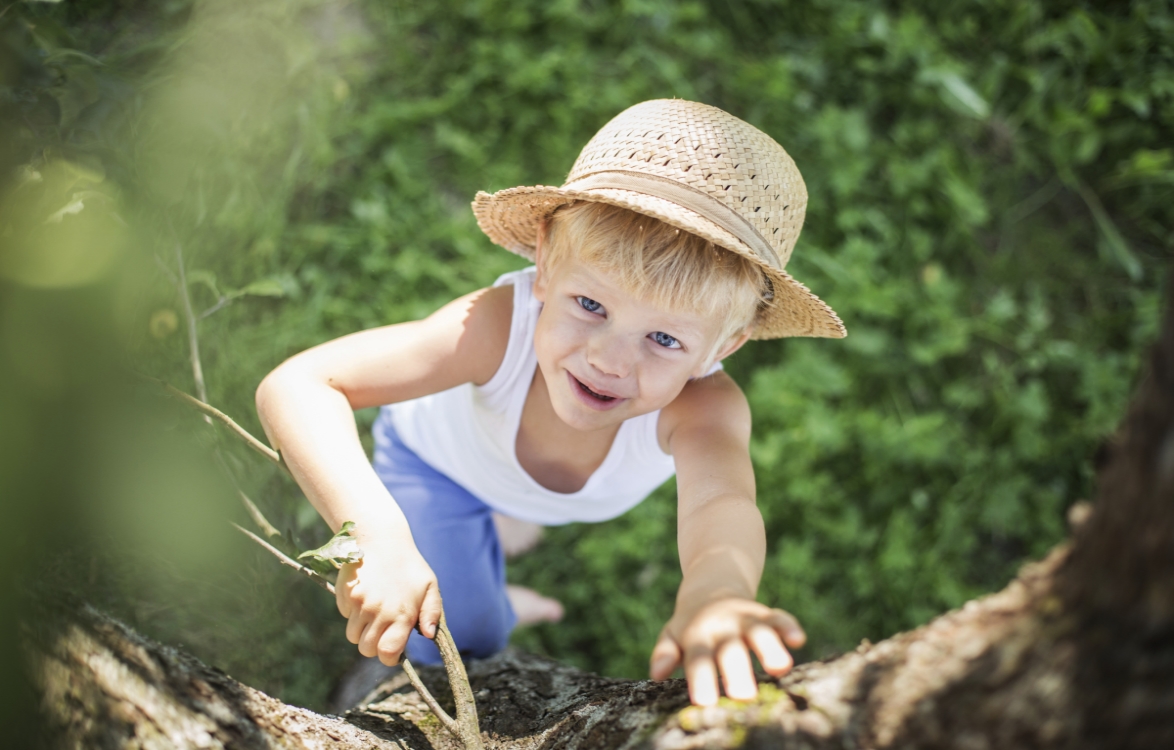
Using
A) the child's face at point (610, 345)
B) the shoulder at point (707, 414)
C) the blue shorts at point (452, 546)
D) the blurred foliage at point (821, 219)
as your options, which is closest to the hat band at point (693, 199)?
the child's face at point (610, 345)

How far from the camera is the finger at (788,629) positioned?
1.07 metres

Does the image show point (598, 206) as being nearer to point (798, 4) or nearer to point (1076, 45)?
point (798, 4)

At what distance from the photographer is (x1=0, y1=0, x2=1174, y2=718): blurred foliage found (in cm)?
297

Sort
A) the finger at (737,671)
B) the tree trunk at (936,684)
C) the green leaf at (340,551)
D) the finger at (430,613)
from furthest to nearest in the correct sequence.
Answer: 1. the finger at (430,613)
2. the green leaf at (340,551)
3. the finger at (737,671)
4. the tree trunk at (936,684)

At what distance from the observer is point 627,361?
63.1 inches

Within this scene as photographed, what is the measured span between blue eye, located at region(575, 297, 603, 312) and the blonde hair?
90 mm

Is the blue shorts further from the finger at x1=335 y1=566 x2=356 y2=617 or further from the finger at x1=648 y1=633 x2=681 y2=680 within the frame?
the finger at x1=648 y1=633 x2=681 y2=680

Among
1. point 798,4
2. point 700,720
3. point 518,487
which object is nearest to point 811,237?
point 798,4

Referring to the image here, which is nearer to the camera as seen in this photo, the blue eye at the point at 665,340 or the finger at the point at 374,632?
the finger at the point at 374,632

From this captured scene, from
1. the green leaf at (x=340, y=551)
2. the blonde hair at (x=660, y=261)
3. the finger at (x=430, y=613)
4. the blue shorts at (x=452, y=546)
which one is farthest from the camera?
the blue shorts at (x=452, y=546)

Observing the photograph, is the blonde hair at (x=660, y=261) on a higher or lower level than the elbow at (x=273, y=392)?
higher

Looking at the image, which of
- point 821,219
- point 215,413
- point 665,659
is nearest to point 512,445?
point 215,413

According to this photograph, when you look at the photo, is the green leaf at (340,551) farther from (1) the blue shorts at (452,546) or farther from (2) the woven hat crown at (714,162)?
(1) the blue shorts at (452,546)

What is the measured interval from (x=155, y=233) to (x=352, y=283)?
4.18ft
